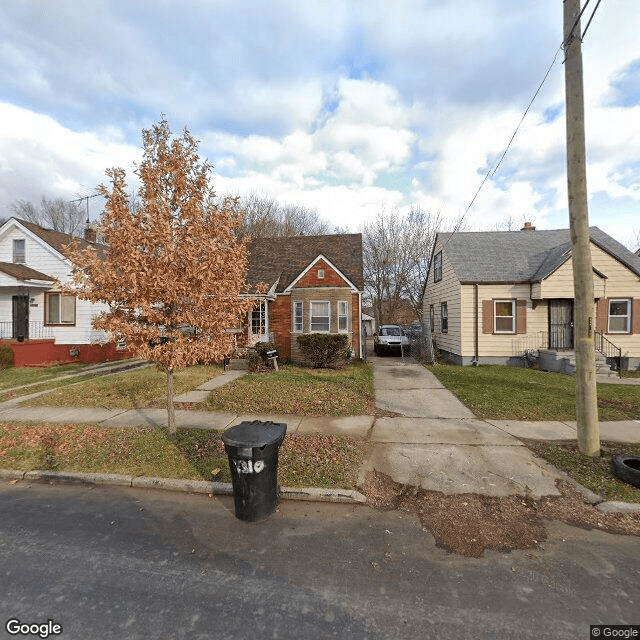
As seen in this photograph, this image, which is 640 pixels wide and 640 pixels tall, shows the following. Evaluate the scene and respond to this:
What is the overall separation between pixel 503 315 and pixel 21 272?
72.1ft

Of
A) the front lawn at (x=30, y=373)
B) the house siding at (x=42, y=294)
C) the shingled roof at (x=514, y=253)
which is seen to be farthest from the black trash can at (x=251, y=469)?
Result: the house siding at (x=42, y=294)

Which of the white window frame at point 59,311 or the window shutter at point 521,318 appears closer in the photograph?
the window shutter at point 521,318

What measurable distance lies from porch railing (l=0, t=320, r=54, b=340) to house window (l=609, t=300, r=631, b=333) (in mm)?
25239

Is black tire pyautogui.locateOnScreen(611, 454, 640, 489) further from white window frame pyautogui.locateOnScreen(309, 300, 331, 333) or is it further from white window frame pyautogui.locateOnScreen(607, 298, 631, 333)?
white window frame pyautogui.locateOnScreen(607, 298, 631, 333)

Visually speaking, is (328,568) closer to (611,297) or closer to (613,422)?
(613,422)

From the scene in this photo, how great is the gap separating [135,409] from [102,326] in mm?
3457

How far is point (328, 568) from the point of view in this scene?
3096 mm

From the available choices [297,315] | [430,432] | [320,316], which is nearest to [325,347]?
[320,316]

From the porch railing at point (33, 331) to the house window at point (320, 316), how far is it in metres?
12.7

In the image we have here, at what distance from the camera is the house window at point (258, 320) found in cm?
1645

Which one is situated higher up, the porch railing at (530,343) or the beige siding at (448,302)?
the beige siding at (448,302)

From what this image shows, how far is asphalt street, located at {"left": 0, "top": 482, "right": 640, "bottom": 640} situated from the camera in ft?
8.25

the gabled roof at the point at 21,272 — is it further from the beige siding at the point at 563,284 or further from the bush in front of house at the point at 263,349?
the beige siding at the point at 563,284

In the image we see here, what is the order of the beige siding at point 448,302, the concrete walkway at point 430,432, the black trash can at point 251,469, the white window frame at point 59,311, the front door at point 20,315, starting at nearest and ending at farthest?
the black trash can at point 251,469, the concrete walkway at point 430,432, the beige siding at point 448,302, the front door at point 20,315, the white window frame at point 59,311
